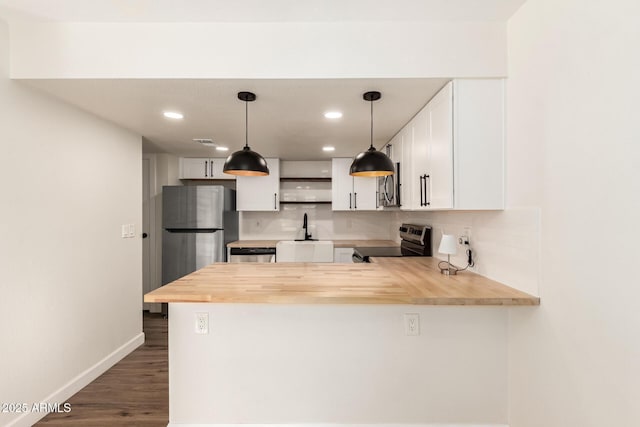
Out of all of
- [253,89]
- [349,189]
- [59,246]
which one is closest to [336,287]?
[253,89]

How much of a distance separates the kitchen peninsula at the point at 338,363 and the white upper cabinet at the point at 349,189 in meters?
2.61

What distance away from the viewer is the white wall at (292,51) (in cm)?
180

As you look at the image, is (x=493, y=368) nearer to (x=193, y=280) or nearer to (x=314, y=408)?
(x=314, y=408)

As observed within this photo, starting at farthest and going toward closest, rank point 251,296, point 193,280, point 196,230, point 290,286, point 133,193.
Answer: point 196,230, point 133,193, point 193,280, point 290,286, point 251,296

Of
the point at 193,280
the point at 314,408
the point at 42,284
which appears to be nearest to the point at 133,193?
the point at 42,284

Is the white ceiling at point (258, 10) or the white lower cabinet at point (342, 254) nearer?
the white ceiling at point (258, 10)

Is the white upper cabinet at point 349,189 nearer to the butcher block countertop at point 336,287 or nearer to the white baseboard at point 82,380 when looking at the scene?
the butcher block countertop at point 336,287

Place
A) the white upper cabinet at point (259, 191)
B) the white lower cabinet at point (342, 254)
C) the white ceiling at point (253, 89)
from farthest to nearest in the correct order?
the white upper cabinet at point (259, 191), the white lower cabinet at point (342, 254), the white ceiling at point (253, 89)

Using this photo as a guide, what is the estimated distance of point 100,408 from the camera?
2211mm

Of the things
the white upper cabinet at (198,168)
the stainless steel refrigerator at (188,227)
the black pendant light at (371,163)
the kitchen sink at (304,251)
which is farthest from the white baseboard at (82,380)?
the black pendant light at (371,163)

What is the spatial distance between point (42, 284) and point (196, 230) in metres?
1.89

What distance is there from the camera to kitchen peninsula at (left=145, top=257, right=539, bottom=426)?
6.19ft

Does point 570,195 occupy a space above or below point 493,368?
above

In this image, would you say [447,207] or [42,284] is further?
[42,284]
